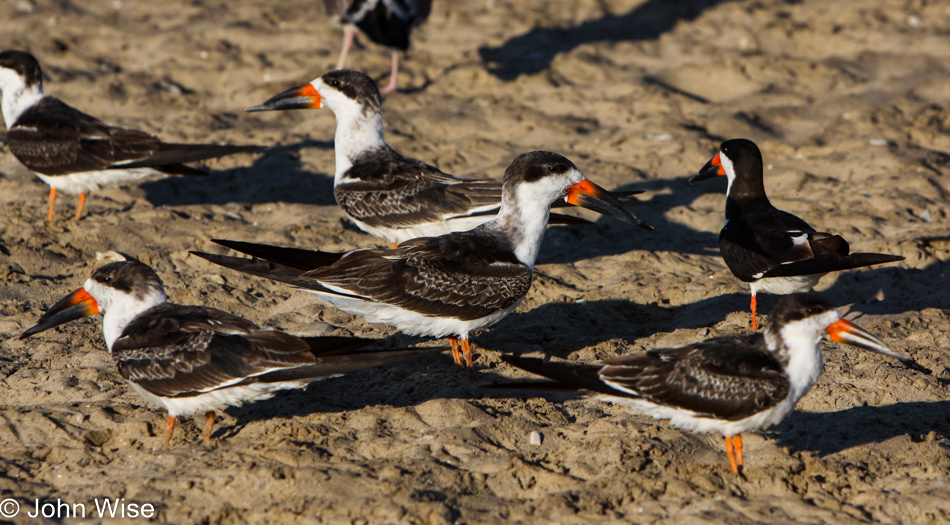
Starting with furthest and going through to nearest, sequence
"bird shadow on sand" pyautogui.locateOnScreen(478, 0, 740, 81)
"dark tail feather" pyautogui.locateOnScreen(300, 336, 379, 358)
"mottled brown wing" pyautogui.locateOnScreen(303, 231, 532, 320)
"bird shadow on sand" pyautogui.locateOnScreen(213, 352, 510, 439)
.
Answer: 1. "bird shadow on sand" pyautogui.locateOnScreen(478, 0, 740, 81)
2. "mottled brown wing" pyautogui.locateOnScreen(303, 231, 532, 320)
3. "bird shadow on sand" pyautogui.locateOnScreen(213, 352, 510, 439)
4. "dark tail feather" pyautogui.locateOnScreen(300, 336, 379, 358)

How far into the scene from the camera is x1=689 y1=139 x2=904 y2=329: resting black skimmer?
5562mm

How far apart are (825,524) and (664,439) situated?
97cm

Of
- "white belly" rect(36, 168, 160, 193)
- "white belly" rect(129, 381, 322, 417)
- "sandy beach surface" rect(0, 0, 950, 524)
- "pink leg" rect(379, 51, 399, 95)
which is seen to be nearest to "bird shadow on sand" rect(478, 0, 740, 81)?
"sandy beach surface" rect(0, 0, 950, 524)

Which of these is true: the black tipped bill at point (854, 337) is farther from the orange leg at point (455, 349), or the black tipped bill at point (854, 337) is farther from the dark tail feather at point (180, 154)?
the dark tail feather at point (180, 154)

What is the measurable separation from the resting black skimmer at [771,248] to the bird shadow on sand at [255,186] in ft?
12.4

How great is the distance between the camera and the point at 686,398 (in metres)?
4.27

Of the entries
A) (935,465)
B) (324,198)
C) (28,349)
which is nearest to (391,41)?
(324,198)

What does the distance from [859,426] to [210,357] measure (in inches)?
144

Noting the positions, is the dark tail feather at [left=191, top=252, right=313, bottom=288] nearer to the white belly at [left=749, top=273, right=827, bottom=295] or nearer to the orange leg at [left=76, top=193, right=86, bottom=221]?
the orange leg at [left=76, top=193, right=86, bottom=221]

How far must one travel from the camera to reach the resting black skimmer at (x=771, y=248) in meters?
5.56

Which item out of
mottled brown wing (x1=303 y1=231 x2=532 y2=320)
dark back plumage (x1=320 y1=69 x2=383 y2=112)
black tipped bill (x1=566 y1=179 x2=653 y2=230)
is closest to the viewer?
mottled brown wing (x1=303 y1=231 x2=532 y2=320)

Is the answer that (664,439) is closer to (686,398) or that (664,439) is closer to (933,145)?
(686,398)

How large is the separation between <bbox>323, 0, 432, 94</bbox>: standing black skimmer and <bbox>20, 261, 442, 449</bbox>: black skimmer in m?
5.77

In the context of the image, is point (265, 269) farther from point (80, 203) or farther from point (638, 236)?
point (638, 236)
